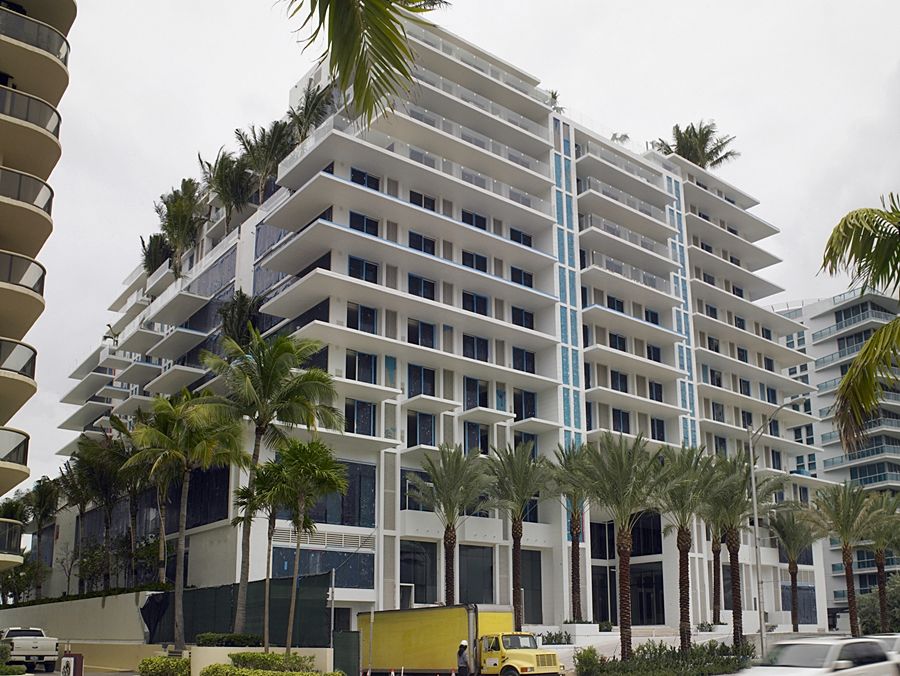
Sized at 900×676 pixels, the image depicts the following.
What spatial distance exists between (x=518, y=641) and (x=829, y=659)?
16406 mm

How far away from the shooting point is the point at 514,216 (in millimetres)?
62969

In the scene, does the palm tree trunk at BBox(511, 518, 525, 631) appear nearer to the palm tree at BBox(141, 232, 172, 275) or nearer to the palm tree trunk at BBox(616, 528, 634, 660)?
the palm tree trunk at BBox(616, 528, 634, 660)

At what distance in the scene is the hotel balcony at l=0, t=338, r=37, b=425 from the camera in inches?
1212

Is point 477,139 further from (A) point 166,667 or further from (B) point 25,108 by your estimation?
(A) point 166,667

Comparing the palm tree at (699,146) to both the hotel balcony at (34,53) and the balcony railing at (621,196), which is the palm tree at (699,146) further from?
the hotel balcony at (34,53)

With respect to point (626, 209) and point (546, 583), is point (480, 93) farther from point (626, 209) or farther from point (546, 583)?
point (546, 583)

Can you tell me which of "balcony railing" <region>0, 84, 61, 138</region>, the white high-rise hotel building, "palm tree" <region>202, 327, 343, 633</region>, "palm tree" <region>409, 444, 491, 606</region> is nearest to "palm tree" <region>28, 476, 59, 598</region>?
the white high-rise hotel building

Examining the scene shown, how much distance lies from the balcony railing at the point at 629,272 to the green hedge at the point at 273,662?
138 feet

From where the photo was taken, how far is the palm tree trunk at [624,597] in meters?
41.6

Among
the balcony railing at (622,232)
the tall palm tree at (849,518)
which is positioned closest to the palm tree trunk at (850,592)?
the tall palm tree at (849,518)

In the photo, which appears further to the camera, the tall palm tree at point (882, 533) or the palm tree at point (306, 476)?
the tall palm tree at point (882, 533)

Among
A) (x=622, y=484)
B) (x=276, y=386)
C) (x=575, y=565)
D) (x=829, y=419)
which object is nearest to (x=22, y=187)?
(x=276, y=386)

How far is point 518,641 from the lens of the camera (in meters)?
34.1

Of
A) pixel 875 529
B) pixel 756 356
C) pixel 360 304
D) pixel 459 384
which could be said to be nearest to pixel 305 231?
pixel 360 304
